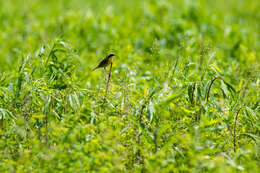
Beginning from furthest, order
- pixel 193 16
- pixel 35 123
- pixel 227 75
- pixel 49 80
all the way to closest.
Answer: pixel 193 16 < pixel 227 75 < pixel 49 80 < pixel 35 123

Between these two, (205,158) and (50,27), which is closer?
(205,158)

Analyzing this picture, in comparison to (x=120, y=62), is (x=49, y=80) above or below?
below

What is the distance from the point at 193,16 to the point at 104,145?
5.20m

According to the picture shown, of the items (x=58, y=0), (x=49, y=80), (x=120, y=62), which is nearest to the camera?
(x=49, y=80)

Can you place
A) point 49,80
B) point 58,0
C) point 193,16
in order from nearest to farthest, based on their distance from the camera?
point 49,80, point 193,16, point 58,0

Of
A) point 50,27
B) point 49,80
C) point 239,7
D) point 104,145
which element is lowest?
point 104,145

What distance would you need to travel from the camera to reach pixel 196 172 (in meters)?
2.47

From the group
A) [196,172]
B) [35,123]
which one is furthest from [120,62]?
[196,172]

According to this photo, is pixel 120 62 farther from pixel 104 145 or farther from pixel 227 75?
pixel 104 145

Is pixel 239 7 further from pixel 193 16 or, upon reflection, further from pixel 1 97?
pixel 1 97

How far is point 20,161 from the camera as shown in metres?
2.65

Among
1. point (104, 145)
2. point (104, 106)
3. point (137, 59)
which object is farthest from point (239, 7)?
point (104, 145)

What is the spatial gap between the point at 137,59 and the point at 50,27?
10.2ft

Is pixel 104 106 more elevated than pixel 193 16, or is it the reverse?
pixel 193 16
